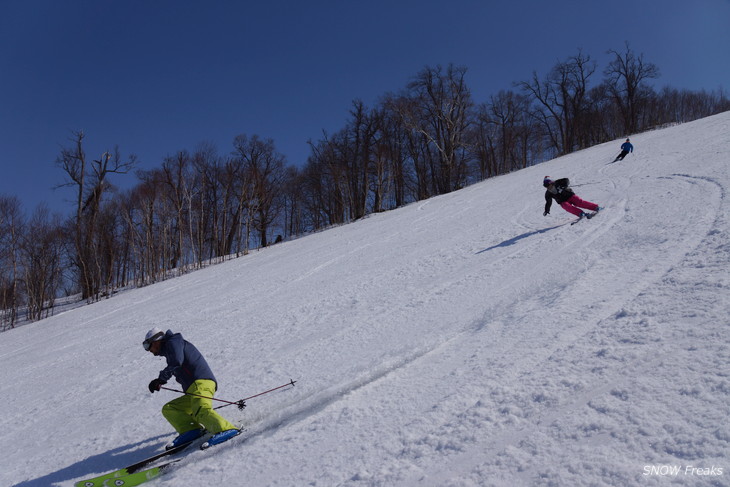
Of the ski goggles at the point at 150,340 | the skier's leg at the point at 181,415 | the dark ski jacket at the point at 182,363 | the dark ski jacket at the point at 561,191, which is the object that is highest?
the dark ski jacket at the point at 561,191

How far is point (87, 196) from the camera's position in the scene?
32.5 m

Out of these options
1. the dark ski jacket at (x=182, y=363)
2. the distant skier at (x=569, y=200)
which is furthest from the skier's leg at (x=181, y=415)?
the distant skier at (x=569, y=200)

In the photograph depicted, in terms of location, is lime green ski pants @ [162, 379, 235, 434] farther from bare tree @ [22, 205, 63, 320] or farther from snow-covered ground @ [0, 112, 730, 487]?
bare tree @ [22, 205, 63, 320]

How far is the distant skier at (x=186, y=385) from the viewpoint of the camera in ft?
14.7

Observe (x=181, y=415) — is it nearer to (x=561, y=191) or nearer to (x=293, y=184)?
(x=561, y=191)

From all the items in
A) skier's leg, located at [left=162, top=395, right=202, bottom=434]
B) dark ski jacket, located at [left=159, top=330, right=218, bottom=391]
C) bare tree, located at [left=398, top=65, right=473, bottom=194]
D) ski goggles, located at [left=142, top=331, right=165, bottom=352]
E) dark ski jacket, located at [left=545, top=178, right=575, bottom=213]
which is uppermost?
bare tree, located at [left=398, top=65, right=473, bottom=194]

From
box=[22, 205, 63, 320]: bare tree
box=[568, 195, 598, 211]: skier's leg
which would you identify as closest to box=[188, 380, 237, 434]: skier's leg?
box=[568, 195, 598, 211]: skier's leg

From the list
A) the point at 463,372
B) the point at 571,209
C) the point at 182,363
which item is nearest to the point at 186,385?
the point at 182,363

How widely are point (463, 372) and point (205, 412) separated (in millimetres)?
3009

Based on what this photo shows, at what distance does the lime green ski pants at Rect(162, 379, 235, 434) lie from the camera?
4.39 m

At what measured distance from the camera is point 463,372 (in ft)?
14.6

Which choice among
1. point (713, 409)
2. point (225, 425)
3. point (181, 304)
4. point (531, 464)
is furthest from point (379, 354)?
point (181, 304)

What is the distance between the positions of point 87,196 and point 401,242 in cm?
3114

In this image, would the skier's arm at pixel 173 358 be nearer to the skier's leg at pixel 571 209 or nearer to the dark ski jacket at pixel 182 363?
the dark ski jacket at pixel 182 363
